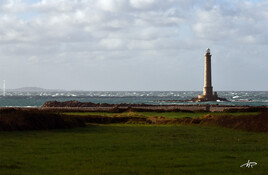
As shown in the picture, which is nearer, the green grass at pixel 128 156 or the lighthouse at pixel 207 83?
the green grass at pixel 128 156

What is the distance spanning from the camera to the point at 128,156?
1633 centimetres

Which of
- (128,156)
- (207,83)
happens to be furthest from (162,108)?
(128,156)

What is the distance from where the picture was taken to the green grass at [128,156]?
13.4 meters

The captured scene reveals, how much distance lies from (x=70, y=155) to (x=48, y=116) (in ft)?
48.1

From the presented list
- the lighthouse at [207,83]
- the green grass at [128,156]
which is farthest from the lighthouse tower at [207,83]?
the green grass at [128,156]

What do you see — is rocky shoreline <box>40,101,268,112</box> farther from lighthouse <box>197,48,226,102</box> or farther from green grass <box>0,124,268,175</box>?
green grass <box>0,124,268,175</box>

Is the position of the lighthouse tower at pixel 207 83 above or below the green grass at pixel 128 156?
above

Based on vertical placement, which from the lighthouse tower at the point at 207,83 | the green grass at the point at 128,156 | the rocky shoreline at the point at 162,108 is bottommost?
the rocky shoreline at the point at 162,108

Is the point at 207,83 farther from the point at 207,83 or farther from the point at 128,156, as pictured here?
the point at 128,156

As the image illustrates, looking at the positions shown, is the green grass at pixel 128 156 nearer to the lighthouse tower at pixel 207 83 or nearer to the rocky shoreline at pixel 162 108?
the rocky shoreline at pixel 162 108

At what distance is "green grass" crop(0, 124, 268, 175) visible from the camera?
1343 centimetres

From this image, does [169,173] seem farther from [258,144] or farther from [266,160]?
[258,144]

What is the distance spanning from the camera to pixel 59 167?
1387 cm

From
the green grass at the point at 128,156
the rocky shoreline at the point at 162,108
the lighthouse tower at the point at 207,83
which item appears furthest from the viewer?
the lighthouse tower at the point at 207,83
